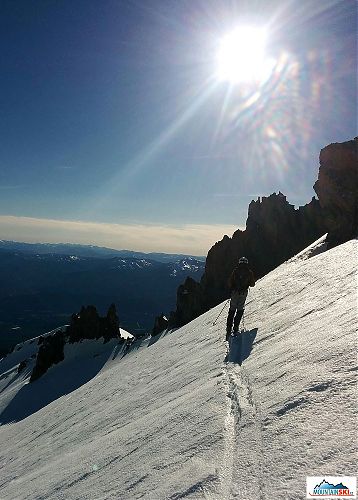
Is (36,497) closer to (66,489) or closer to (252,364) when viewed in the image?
(66,489)

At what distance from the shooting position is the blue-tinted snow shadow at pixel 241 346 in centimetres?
1073

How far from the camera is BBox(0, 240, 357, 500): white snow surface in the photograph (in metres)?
4.76

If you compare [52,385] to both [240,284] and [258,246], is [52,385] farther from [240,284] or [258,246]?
[240,284]

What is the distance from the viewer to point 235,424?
20.8ft

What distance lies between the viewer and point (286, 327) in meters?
11.0

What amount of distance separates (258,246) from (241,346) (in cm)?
6110

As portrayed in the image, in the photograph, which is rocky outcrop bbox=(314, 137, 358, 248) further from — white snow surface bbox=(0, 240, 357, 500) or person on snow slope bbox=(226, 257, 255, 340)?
white snow surface bbox=(0, 240, 357, 500)

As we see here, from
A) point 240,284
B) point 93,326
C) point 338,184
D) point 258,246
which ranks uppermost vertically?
point 338,184

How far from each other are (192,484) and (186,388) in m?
5.13

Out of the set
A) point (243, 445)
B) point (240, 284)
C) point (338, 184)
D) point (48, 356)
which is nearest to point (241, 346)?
point (240, 284)

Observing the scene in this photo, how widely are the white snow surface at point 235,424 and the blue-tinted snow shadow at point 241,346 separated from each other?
8 cm

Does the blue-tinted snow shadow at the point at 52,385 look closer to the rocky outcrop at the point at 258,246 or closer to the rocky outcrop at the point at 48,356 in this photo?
the rocky outcrop at the point at 48,356

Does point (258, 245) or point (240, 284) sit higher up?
point (258, 245)

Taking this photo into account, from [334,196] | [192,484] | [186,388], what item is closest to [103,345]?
[334,196]
